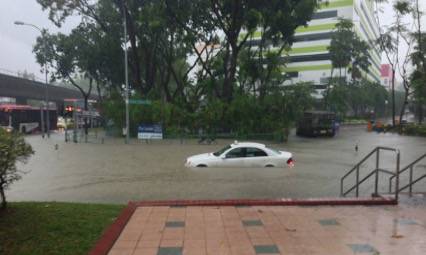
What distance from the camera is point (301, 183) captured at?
1151 cm

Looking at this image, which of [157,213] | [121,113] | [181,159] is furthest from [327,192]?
[121,113]

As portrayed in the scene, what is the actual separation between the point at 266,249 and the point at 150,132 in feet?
76.0

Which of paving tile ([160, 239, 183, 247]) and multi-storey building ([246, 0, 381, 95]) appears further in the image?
multi-storey building ([246, 0, 381, 95])

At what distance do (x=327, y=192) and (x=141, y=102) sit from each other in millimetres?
20170

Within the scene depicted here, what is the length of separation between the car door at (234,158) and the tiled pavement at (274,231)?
644 cm

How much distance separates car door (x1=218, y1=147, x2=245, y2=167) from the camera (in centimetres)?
1366

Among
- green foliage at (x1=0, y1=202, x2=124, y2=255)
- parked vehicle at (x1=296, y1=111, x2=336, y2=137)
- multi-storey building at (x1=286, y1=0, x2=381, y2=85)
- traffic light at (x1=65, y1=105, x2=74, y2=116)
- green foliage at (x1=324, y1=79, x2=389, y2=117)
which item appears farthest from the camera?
multi-storey building at (x1=286, y1=0, x2=381, y2=85)

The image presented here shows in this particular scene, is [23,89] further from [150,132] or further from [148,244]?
[148,244]

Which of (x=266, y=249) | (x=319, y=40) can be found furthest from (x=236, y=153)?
(x=319, y=40)

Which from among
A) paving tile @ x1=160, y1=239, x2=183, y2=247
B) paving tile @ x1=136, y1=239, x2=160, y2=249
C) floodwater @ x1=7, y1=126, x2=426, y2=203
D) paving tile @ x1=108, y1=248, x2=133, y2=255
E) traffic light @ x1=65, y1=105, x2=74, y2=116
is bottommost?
floodwater @ x1=7, y1=126, x2=426, y2=203

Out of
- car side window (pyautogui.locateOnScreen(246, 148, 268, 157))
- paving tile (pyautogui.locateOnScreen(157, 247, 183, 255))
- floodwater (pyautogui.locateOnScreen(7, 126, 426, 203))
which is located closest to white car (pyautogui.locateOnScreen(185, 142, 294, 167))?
car side window (pyautogui.locateOnScreen(246, 148, 268, 157))

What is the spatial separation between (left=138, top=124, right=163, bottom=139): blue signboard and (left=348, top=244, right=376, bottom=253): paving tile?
23293 millimetres

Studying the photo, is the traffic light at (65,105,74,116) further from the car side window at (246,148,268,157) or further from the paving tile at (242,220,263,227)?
the paving tile at (242,220,263,227)

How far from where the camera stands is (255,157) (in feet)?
45.1
